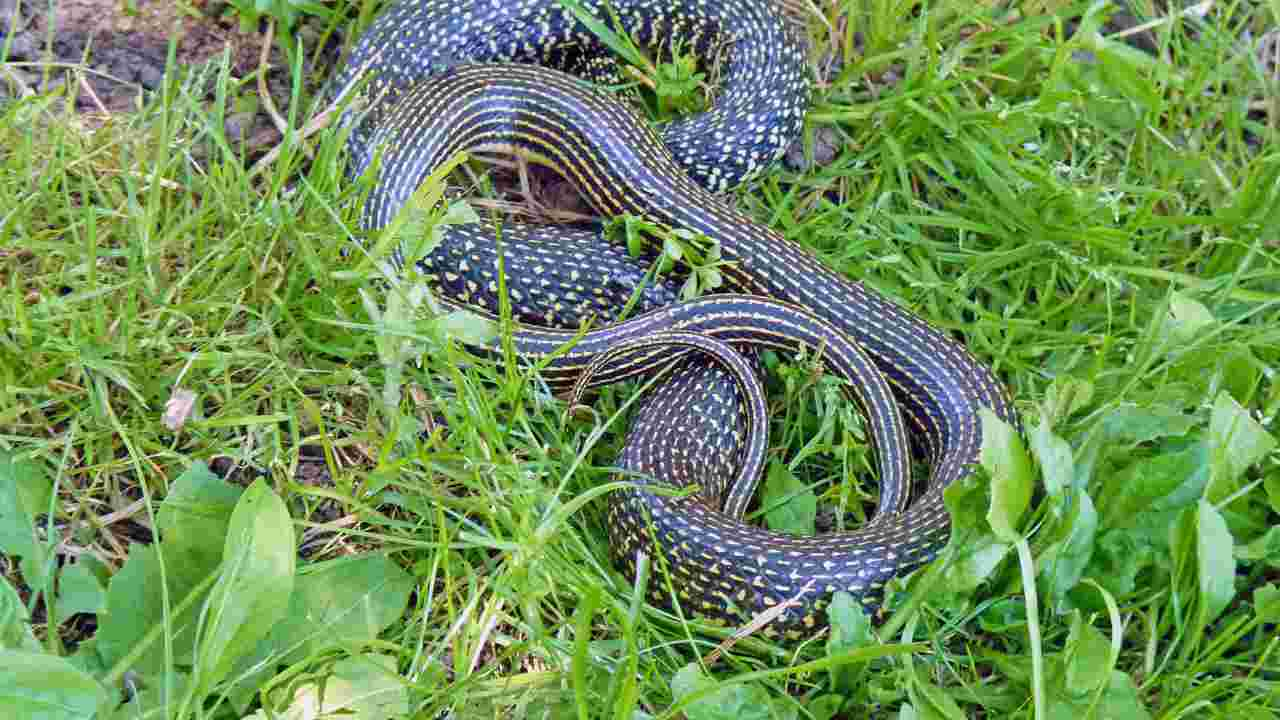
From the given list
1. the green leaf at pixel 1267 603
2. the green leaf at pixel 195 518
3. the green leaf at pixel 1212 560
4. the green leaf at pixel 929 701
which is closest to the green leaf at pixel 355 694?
the green leaf at pixel 195 518

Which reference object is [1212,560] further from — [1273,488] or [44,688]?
[44,688]

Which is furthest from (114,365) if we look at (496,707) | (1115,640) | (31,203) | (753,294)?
(1115,640)

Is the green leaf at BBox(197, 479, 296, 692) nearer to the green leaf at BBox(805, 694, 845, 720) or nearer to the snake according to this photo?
the snake

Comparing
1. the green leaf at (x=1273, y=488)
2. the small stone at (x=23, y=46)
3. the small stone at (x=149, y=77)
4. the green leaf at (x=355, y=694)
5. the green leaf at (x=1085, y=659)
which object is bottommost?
the green leaf at (x=355, y=694)

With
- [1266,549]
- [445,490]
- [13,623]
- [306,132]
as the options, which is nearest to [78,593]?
[13,623]

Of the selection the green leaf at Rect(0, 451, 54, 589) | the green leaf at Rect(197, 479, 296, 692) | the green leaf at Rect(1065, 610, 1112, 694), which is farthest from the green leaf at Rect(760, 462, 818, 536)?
the green leaf at Rect(0, 451, 54, 589)

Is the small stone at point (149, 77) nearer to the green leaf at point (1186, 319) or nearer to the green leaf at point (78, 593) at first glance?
the green leaf at point (78, 593)

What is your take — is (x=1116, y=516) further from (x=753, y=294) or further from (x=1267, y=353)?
(x=753, y=294)
